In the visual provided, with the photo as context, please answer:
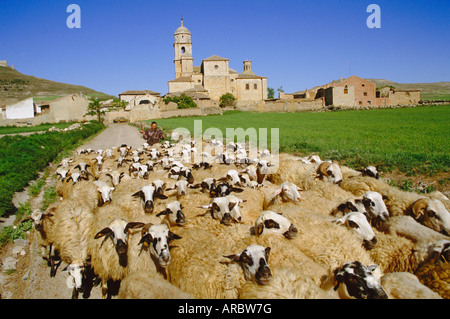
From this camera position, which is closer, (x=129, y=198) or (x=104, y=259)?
(x=104, y=259)

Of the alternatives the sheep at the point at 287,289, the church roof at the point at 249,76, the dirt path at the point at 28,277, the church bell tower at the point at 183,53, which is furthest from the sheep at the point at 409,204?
the church bell tower at the point at 183,53

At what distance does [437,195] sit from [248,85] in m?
79.9

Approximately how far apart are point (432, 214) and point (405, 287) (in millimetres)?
2085

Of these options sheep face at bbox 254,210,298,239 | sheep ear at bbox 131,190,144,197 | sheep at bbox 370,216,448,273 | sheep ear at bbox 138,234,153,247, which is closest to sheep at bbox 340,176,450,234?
sheep at bbox 370,216,448,273

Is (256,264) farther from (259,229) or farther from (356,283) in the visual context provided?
(356,283)

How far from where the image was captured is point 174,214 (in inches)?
205

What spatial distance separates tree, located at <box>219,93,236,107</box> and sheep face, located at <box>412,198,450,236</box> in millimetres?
69749

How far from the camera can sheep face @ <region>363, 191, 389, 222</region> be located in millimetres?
4992

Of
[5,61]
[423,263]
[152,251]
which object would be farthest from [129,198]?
[5,61]

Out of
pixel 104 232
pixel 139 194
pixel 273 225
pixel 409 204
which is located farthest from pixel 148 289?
pixel 409 204

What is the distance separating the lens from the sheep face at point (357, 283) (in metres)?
3.06

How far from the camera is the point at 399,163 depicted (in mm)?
9195
